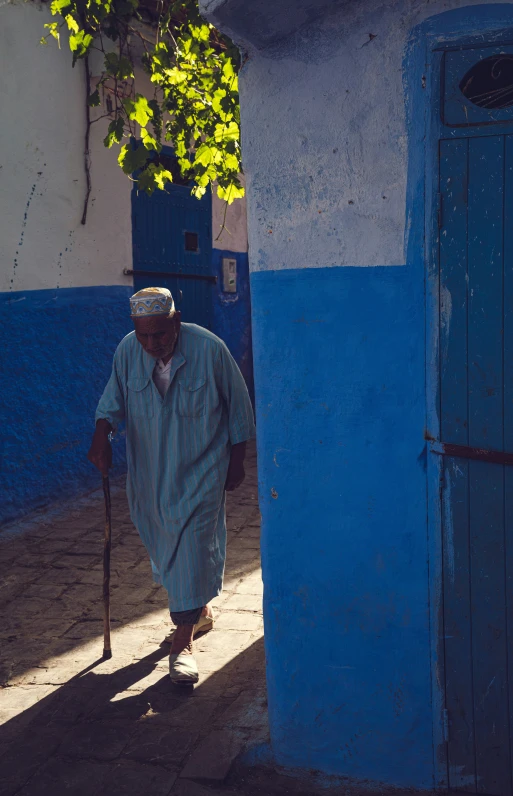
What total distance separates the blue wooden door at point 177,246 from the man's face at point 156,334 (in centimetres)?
406

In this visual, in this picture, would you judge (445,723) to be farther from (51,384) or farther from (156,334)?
(51,384)

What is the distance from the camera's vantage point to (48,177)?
6.71 m

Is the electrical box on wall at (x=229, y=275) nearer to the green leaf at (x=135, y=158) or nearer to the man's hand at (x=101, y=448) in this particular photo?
the green leaf at (x=135, y=158)

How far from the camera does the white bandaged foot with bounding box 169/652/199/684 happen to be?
3653 mm

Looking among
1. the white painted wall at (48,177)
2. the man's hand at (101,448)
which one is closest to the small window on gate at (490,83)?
the man's hand at (101,448)

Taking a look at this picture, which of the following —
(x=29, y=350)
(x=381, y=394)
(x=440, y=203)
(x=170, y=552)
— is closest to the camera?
(x=440, y=203)

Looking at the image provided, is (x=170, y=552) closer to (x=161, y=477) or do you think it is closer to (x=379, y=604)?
(x=161, y=477)

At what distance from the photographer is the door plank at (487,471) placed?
8.41 feet

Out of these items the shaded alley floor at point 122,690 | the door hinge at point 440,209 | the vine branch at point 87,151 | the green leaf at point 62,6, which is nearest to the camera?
the door hinge at point 440,209

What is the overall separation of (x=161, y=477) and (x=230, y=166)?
2.35 m

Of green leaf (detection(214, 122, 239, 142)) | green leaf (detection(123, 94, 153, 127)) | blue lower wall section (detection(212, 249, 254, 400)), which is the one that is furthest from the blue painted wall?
blue lower wall section (detection(212, 249, 254, 400))

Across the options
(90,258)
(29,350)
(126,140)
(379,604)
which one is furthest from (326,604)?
(126,140)

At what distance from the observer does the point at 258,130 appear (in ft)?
9.42

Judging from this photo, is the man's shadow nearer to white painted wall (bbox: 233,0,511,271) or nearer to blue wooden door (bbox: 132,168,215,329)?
white painted wall (bbox: 233,0,511,271)
